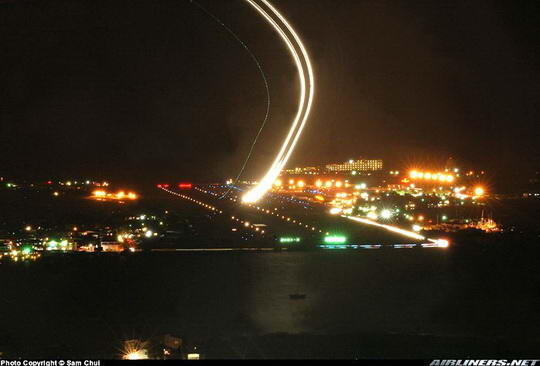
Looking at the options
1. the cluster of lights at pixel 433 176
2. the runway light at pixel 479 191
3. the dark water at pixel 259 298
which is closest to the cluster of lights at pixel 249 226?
the dark water at pixel 259 298

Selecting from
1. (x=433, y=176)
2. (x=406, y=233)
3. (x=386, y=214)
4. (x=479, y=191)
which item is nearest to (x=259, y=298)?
(x=406, y=233)

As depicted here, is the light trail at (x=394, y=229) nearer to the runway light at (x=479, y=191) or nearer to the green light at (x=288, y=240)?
the green light at (x=288, y=240)

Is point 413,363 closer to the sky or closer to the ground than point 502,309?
closer to the sky

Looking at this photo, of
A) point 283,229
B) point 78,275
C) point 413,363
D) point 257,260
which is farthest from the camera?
point 283,229

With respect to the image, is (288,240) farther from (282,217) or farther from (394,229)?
(394,229)

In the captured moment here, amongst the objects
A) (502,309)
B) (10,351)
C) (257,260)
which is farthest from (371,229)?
(10,351)

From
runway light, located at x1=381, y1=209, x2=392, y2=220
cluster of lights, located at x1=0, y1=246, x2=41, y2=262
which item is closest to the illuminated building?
runway light, located at x1=381, y1=209, x2=392, y2=220

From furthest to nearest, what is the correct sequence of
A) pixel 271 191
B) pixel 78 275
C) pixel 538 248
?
pixel 271 191
pixel 538 248
pixel 78 275

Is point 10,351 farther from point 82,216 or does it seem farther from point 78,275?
point 82,216
